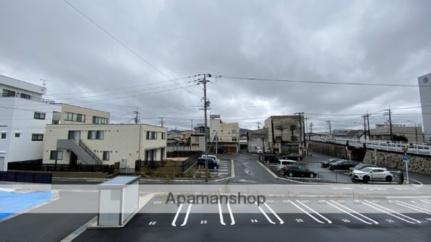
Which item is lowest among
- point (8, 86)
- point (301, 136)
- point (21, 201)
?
point (21, 201)

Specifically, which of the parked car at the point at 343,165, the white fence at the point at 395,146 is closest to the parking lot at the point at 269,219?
the parked car at the point at 343,165

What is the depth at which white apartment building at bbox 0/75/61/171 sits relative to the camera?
2658 centimetres

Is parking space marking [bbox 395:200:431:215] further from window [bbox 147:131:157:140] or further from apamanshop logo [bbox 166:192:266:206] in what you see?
window [bbox 147:131:157:140]

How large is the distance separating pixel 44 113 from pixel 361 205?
36.6 m

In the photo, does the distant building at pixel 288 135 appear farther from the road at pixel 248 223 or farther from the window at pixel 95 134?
the window at pixel 95 134

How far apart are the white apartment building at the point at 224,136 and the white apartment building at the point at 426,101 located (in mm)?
37680

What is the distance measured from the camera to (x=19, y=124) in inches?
1081

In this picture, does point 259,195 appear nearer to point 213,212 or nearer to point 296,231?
point 213,212

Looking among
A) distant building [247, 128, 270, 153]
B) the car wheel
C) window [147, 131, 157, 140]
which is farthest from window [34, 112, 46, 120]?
distant building [247, 128, 270, 153]

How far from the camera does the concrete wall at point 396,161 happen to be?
83.7 feet

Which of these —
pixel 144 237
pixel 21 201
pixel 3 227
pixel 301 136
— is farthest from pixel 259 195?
pixel 301 136

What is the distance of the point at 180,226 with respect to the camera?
9891 millimetres

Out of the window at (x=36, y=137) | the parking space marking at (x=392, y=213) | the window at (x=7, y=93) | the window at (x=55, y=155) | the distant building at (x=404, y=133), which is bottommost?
the parking space marking at (x=392, y=213)

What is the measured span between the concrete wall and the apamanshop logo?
22.5 metres
